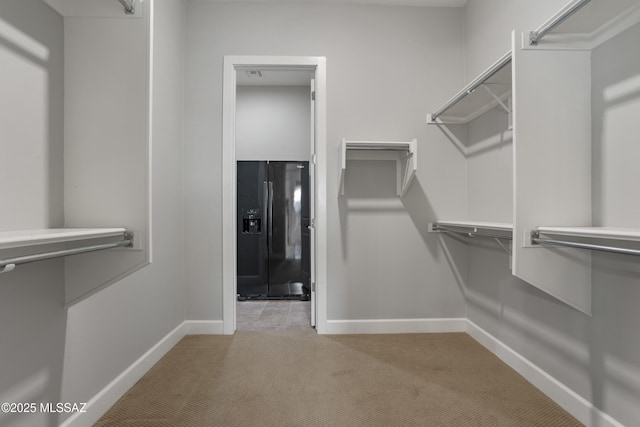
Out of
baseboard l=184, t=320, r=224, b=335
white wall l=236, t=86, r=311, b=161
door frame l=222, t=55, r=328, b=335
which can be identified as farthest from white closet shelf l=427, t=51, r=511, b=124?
baseboard l=184, t=320, r=224, b=335

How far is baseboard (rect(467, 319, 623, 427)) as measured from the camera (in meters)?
1.36

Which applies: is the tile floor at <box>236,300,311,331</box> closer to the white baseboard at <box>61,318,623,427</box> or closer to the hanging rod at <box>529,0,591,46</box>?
the white baseboard at <box>61,318,623,427</box>

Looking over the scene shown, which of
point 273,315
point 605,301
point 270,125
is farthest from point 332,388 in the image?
point 270,125

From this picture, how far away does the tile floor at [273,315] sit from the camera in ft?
8.84

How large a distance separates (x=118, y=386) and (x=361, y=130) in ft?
7.41

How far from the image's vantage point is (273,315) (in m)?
3.05

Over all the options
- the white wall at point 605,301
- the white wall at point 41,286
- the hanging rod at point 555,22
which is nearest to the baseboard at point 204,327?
the white wall at point 41,286

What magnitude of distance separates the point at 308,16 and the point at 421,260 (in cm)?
216

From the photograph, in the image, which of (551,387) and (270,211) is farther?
(270,211)

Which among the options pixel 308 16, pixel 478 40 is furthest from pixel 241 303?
pixel 478 40

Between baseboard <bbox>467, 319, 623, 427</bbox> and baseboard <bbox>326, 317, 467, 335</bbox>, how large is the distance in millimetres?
272

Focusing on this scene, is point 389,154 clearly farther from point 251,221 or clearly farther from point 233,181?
point 251,221

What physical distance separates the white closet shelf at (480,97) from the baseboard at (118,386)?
2.45 m

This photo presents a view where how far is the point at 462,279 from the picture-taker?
2510mm
